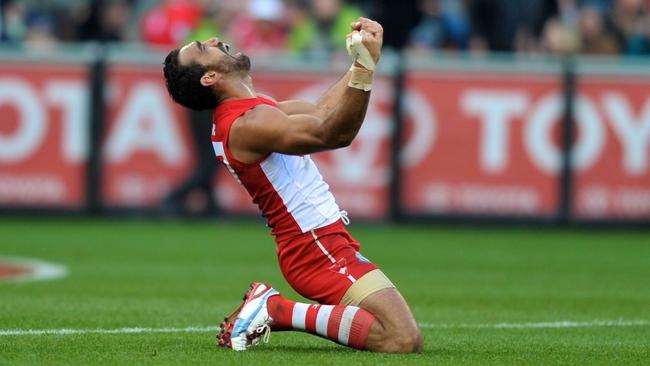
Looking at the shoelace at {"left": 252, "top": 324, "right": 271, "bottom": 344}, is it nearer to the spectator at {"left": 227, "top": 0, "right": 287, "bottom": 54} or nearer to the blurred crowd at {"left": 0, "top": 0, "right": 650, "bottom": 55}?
the blurred crowd at {"left": 0, "top": 0, "right": 650, "bottom": 55}

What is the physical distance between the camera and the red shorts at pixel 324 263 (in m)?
8.06

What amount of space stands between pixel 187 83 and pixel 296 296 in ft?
12.9

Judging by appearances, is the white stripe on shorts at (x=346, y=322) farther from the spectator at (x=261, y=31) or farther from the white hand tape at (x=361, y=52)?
the spectator at (x=261, y=31)

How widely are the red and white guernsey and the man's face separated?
0.66ft

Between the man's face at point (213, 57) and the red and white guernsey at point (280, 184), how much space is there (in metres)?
0.20

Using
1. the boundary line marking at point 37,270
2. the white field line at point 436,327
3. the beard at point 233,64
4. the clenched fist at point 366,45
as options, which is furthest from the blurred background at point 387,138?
the clenched fist at point 366,45

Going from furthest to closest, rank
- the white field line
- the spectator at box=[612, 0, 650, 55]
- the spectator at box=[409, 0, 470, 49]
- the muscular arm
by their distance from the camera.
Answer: the spectator at box=[409, 0, 470, 49]
the spectator at box=[612, 0, 650, 55]
the white field line
the muscular arm

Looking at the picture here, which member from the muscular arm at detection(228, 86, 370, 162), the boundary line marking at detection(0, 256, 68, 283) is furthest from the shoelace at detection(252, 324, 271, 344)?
the boundary line marking at detection(0, 256, 68, 283)

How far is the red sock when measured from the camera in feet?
25.7

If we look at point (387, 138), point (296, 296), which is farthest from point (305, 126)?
point (387, 138)

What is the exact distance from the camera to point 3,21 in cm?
2053

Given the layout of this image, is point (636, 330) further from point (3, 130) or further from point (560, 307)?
point (3, 130)

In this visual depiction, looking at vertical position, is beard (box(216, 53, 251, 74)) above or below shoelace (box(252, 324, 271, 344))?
above

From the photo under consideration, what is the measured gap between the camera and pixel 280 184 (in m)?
8.06
